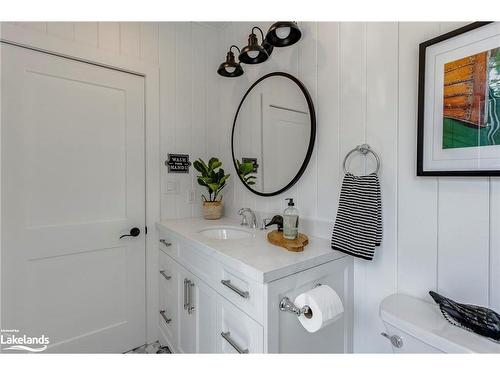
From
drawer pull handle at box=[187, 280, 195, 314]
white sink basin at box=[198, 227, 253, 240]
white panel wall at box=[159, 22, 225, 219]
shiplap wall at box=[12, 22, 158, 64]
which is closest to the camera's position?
drawer pull handle at box=[187, 280, 195, 314]

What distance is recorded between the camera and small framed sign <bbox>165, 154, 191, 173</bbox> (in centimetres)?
183

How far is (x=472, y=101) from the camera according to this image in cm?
78

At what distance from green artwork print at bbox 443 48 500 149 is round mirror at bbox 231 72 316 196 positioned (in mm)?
568

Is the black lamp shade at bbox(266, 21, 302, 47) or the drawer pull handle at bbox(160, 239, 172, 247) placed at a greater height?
the black lamp shade at bbox(266, 21, 302, 47)

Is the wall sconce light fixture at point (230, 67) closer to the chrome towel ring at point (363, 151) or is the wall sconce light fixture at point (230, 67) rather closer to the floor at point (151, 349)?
the chrome towel ring at point (363, 151)

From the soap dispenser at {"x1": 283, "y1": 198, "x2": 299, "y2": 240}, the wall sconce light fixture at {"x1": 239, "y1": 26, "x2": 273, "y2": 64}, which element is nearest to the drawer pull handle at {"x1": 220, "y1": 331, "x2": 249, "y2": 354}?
the soap dispenser at {"x1": 283, "y1": 198, "x2": 299, "y2": 240}

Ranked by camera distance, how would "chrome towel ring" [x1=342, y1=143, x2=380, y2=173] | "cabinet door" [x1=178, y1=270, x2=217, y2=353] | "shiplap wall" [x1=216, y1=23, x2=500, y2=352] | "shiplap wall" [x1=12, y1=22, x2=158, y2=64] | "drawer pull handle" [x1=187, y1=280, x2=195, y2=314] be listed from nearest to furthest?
1. "shiplap wall" [x1=216, y1=23, x2=500, y2=352]
2. "chrome towel ring" [x1=342, y1=143, x2=380, y2=173]
3. "cabinet door" [x1=178, y1=270, x2=217, y2=353]
4. "drawer pull handle" [x1=187, y1=280, x2=195, y2=314]
5. "shiplap wall" [x1=12, y1=22, x2=158, y2=64]

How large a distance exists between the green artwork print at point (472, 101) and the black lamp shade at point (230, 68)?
3.81 ft

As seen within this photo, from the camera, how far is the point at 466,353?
641mm

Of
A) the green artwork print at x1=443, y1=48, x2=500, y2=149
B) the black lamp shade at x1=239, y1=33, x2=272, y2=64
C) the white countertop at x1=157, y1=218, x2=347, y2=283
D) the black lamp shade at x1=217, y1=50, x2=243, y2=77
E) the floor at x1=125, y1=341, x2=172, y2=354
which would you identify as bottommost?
the floor at x1=125, y1=341, x2=172, y2=354

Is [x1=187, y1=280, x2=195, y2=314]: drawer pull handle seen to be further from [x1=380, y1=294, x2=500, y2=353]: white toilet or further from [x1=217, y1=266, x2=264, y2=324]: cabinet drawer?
[x1=380, y1=294, x2=500, y2=353]: white toilet

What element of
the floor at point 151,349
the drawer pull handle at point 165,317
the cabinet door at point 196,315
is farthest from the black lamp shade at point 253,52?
the floor at point 151,349
